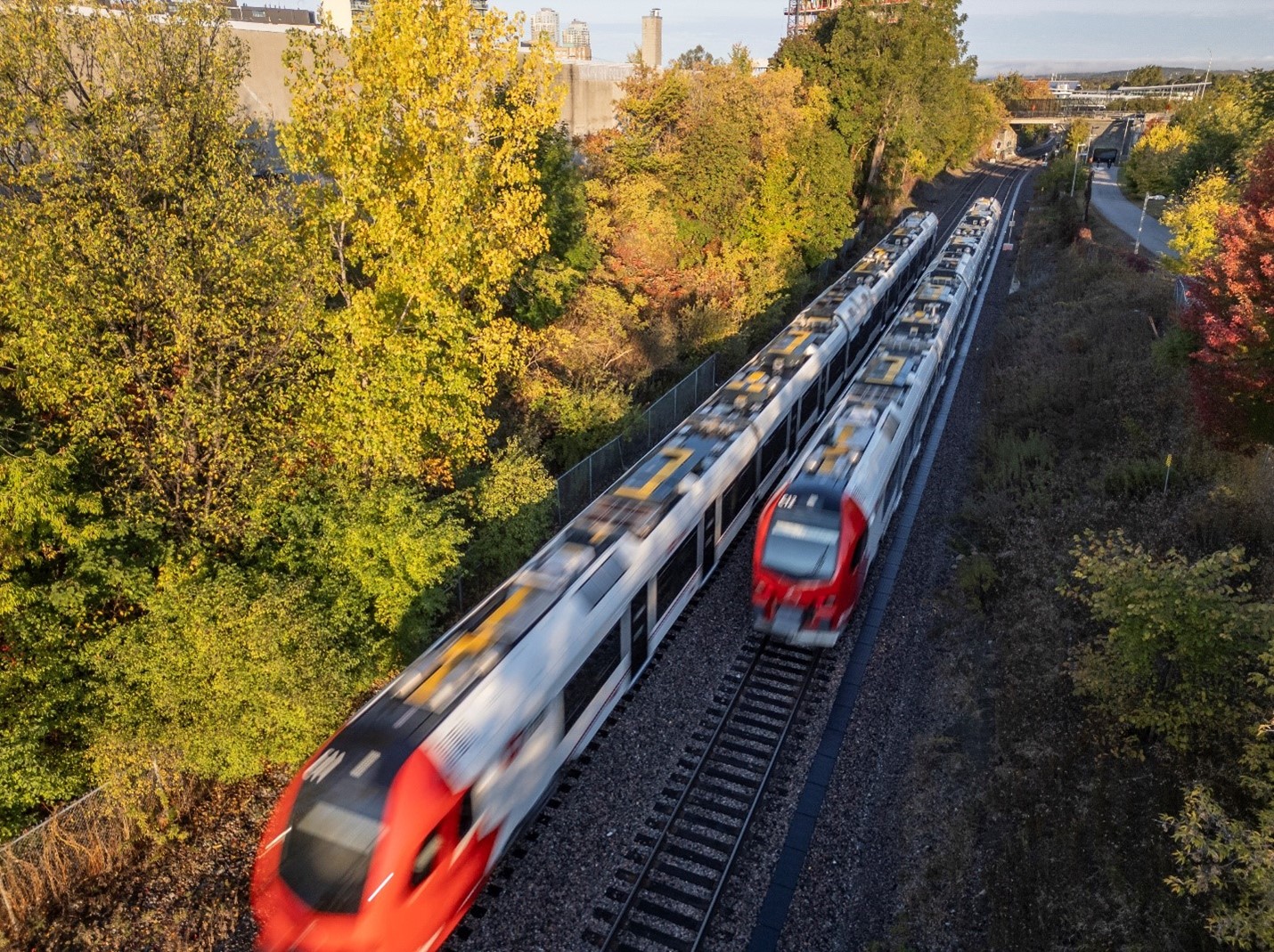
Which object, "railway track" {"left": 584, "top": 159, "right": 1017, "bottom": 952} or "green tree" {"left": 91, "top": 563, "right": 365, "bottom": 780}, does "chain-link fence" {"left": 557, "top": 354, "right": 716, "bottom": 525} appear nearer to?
"railway track" {"left": 584, "top": 159, "right": 1017, "bottom": 952}

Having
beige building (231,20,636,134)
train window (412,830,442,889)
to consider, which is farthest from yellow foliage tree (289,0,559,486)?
beige building (231,20,636,134)

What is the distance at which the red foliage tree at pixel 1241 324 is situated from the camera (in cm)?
1594

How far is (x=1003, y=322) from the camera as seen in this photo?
1411 inches

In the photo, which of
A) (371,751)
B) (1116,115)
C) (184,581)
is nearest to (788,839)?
(371,751)

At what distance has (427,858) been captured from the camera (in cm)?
924

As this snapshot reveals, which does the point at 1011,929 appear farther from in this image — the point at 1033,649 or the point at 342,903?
the point at 342,903

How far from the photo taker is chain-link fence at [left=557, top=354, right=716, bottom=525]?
2019cm

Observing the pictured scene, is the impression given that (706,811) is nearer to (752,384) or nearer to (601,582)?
(601,582)

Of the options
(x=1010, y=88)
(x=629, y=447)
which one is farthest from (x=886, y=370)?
(x=1010, y=88)

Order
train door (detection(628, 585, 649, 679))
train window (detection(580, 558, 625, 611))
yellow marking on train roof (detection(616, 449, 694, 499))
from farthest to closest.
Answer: yellow marking on train roof (detection(616, 449, 694, 499))
train door (detection(628, 585, 649, 679))
train window (detection(580, 558, 625, 611))

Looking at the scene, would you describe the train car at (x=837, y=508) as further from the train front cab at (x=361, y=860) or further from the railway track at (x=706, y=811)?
the train front cab at (x=361, y=860)

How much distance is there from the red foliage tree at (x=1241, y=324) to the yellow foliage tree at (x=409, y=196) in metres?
14.7

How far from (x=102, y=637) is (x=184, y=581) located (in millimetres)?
1322

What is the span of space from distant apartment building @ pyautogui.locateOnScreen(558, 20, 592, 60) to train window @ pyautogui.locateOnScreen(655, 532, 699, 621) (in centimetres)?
2959
